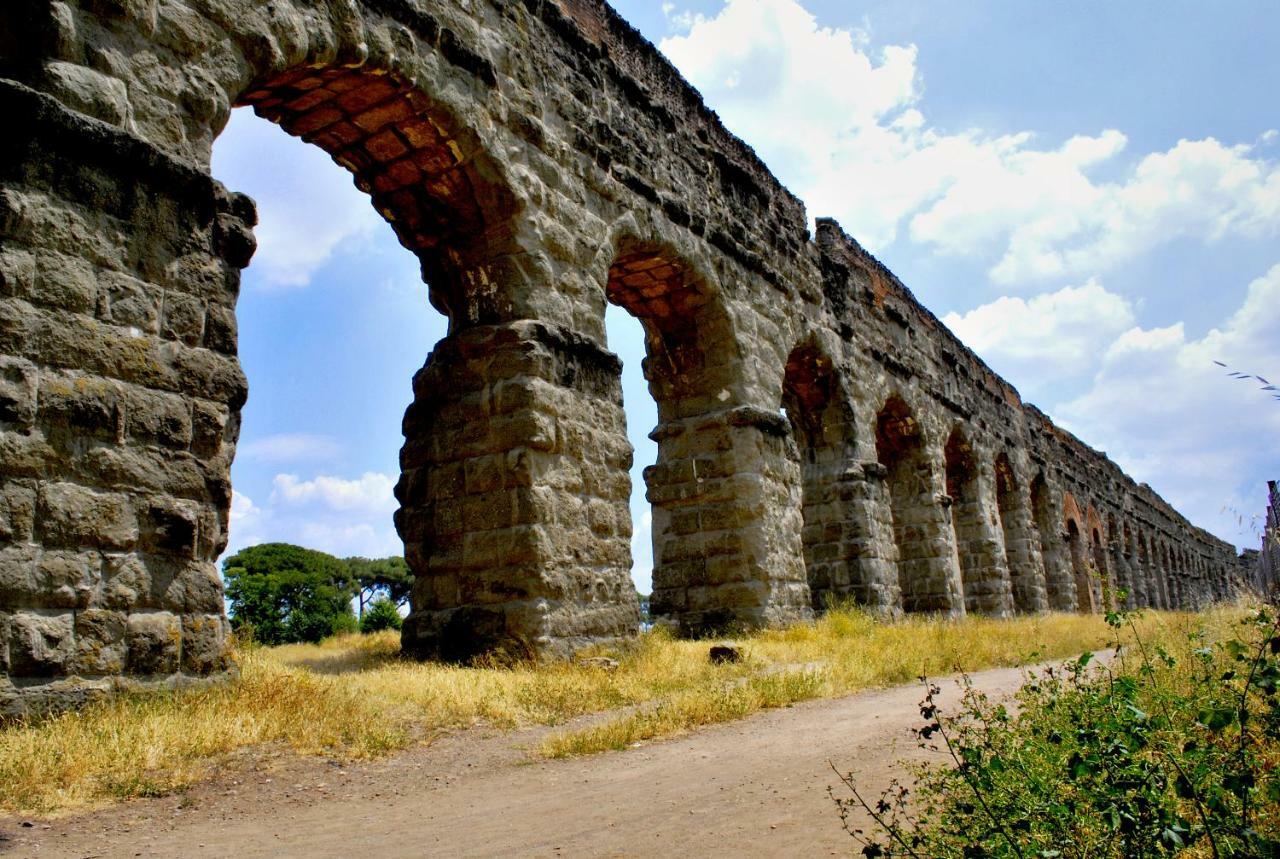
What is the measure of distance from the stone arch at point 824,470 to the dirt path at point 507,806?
7709mm

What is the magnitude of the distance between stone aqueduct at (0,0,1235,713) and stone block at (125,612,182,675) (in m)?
0.02

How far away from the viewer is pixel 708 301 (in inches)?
415

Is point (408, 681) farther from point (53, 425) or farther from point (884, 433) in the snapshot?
point (884, 433)

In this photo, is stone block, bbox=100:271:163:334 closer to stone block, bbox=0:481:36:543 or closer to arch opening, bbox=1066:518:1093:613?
stone block, bbox=0:481:36:543

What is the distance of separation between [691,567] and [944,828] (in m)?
7.49

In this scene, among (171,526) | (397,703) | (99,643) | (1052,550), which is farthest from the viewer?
(1052,550)

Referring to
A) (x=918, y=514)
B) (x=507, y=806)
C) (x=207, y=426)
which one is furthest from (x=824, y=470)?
(x=507, y=806)

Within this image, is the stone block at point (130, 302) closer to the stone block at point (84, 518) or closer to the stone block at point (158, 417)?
the stone block at point (158, 417)

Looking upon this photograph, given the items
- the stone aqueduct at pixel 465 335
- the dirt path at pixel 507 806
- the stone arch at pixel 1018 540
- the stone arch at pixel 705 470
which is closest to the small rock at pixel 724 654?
the stone aqueduct at pixel 465 335

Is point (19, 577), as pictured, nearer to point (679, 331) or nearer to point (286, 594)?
point (679, 331)

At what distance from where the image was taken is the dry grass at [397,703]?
3.65 metres

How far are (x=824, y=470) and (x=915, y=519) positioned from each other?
342 cm

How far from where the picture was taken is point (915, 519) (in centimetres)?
1591

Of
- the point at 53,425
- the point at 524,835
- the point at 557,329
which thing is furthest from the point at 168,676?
→ the point at 557,329
